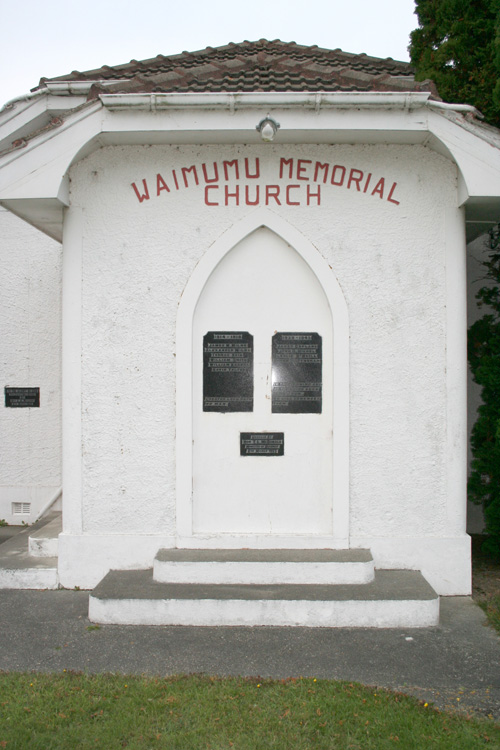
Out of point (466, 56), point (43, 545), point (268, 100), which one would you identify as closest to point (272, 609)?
point (43, 545)

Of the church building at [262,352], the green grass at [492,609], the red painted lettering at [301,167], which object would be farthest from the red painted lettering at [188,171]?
the green grass at [492,609]

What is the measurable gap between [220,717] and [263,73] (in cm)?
536

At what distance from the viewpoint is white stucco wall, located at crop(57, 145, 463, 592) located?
215 inches

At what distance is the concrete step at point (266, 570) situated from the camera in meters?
5.09

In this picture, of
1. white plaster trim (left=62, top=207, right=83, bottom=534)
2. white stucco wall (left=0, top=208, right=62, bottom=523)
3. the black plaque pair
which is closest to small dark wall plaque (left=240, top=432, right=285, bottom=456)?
the black plaque pair

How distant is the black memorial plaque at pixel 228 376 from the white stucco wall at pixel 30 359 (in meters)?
3.07

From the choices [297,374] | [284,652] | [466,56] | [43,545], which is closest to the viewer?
[284,652]

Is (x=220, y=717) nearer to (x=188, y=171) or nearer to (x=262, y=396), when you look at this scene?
(x=262, y=396)

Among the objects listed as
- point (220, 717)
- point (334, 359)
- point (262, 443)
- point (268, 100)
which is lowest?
point (220, 717)

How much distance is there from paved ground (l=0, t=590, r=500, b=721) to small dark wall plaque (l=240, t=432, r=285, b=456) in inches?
60.8

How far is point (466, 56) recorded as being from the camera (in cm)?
666

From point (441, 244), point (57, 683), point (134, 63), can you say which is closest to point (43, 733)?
point (57, 683)

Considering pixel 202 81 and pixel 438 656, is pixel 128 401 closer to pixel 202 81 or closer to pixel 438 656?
pixel 202 81

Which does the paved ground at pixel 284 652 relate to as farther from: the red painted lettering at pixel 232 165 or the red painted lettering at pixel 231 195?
the red painted lettering at pixel 232 165
